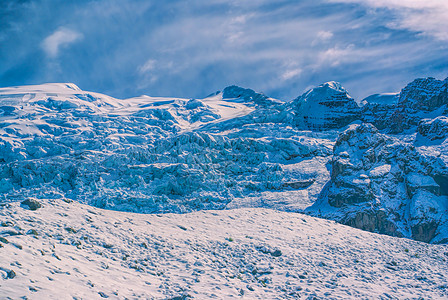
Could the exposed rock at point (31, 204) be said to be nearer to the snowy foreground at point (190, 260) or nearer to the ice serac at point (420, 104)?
the snowy foreground at point (190, 260)

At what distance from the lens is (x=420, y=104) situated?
125688 millimetres

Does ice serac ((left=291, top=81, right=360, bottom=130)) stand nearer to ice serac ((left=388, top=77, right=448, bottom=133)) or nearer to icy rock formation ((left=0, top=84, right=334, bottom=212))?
icy rock formation ((left=0, top=84, right=334, bottom=212))

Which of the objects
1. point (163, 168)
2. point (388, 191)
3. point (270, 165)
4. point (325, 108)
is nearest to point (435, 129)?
point (388, 191)

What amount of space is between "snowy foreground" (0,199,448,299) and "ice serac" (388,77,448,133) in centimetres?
11004

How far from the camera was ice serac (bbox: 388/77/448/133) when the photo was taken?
4771 inches

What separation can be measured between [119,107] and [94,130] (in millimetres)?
55909

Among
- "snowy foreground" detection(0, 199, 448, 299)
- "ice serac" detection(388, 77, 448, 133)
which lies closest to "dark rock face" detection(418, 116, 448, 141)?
"ice serac" detection(388, 77, 448, 133)

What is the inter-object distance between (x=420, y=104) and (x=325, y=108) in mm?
38164

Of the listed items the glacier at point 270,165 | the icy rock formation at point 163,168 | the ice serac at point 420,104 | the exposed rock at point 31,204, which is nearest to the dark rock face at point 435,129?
the glacier at point 270,165

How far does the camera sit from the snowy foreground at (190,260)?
1307cm

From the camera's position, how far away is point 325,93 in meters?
160

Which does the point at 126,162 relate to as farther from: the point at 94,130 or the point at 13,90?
the point at 13,90

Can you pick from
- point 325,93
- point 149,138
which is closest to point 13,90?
point 149,138

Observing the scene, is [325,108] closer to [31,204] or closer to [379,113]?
[379,113]
